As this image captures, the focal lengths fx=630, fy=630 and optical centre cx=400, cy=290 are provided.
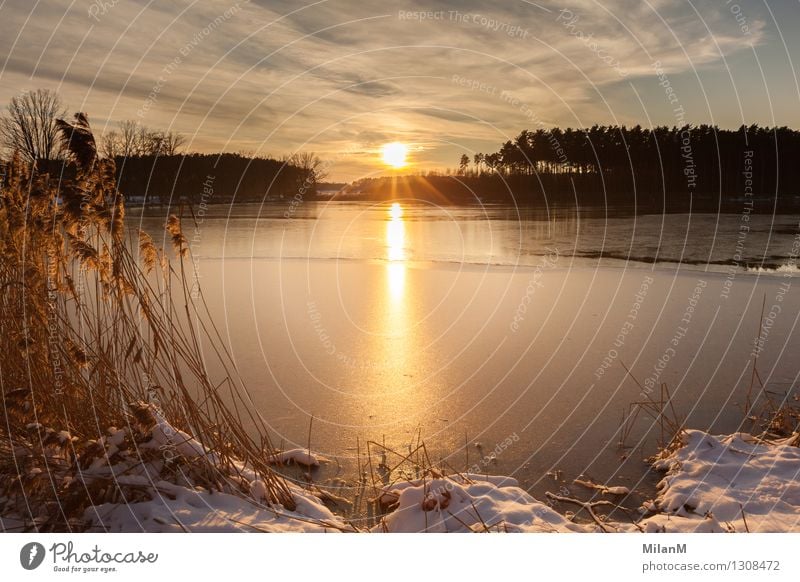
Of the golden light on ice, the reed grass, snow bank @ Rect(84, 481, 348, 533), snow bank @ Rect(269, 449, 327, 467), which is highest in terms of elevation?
the golden light on ice

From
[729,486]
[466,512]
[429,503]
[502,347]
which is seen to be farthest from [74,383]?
[502,347]

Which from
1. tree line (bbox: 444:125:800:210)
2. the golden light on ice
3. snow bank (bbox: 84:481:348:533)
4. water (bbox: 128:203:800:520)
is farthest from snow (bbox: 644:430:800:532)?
tree line (bbox: 444:125:800:210)

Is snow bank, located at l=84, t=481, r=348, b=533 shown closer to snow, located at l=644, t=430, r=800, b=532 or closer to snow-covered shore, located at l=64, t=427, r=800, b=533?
snow-covered shore, located at l=64, t=427, r=800, b=533

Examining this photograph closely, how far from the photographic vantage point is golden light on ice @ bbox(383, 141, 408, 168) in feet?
23.8

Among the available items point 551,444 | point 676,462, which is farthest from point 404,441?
point 676,462

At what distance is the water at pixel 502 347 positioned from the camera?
4.02 metres

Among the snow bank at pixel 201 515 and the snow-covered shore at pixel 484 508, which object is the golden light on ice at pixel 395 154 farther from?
the snow bank at pixel 201 515

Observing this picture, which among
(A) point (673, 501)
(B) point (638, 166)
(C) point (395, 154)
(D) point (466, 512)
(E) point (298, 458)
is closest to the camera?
(D) point (466, 512)

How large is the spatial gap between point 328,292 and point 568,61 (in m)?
4.41

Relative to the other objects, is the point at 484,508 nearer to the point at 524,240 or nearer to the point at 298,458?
the point at 298,458

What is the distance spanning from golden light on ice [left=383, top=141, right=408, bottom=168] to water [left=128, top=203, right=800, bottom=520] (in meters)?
1.72

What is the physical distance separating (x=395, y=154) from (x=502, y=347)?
280cm

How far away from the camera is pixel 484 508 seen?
302 centimetres
